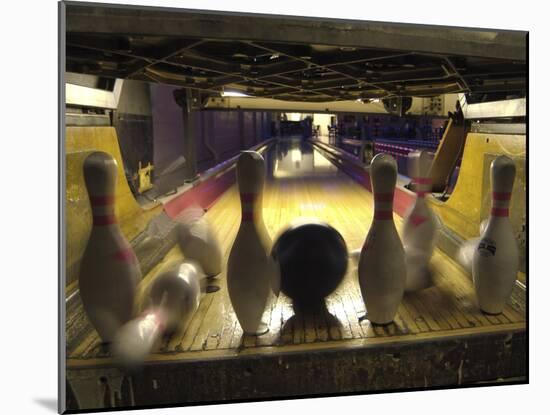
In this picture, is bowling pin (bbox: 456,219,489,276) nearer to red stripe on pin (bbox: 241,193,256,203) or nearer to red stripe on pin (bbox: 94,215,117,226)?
red stripe on pin (bbox: 241,193,256,203)

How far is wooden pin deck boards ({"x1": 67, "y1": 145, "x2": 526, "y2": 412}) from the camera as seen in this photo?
58.4 inches

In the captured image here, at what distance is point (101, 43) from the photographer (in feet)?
4.26

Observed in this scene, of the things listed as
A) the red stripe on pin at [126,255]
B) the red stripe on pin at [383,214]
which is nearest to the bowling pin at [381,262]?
the red stripe on pin at [383,214]

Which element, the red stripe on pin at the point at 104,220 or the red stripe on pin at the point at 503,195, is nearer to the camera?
the red stripe on pin at the point at 104,220

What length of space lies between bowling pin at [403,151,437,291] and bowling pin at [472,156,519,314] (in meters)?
0.20

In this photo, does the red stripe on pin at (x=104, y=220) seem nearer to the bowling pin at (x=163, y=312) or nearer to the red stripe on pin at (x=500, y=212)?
the bowling pin at (x=163, y=312)

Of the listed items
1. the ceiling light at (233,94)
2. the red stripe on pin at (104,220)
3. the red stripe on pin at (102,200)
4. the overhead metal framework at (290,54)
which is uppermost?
the overhead metal framework at (290,54)

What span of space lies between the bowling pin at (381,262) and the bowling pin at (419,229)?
132 mm

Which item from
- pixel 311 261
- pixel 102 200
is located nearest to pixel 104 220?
pixel 102 200

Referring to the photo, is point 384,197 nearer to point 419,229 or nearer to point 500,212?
point 419,229

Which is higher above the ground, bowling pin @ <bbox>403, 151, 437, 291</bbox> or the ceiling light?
the ceiling light

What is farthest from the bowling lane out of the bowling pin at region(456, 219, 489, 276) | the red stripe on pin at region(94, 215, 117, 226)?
the red stripe on pin at region(94, 215, 117, 226)

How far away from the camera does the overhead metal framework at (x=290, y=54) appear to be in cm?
129

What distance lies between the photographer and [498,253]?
1.76 m
